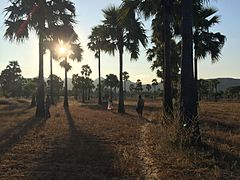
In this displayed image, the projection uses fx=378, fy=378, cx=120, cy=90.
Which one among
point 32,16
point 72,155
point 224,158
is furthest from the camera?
point 32,16

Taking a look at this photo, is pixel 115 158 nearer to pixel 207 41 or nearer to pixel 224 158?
pixel 224 158

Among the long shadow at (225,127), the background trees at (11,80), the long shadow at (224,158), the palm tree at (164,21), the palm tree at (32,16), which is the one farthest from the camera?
the background trees at (11,80)

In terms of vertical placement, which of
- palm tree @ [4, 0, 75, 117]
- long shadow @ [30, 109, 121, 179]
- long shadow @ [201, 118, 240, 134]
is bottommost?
long shadow @ [30, 109, 121, 179]

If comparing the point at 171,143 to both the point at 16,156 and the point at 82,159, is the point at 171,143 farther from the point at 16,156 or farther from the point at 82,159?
the point at 16,156

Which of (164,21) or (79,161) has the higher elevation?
(164,21)

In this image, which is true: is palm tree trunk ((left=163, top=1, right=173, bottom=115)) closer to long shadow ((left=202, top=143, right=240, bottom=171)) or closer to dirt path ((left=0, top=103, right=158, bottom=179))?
dirt path ((left=0, top=103, right=158, bottom=179))

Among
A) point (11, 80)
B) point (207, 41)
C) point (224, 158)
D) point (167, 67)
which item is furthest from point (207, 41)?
point (11, 80)

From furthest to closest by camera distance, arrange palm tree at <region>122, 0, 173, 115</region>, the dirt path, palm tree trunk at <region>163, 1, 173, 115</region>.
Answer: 1. palm tree trunk at <region>163, 1, 173, 115</region>
2. palm tree at <region>122, 0, 173, 115</region>
3. the dirt path

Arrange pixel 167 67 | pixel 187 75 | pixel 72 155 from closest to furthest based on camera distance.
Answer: pixel 72 155 → pixel 187 75 → pixel 167 67

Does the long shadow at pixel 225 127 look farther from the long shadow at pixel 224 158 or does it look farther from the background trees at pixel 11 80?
the background trees at pixel 11 80

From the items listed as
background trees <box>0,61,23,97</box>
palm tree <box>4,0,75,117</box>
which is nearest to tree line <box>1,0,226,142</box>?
palm tree <box>4,0,75,117</box>

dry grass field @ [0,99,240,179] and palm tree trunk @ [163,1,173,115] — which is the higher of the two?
palm tree trunk @ [163,1,173,115]

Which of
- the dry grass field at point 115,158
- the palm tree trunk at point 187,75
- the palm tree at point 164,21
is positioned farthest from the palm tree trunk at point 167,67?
the palm tree trunk at point 187,75

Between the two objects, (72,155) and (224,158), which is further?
(72,155)
